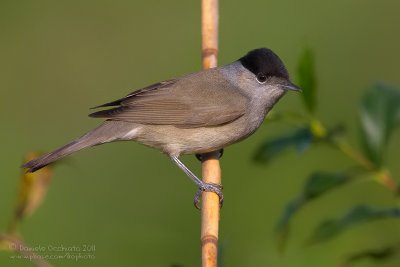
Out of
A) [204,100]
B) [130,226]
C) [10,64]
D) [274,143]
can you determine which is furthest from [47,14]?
[274,143]

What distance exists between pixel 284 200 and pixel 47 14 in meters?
4.33

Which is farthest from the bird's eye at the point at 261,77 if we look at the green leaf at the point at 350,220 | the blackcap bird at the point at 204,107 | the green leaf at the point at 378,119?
the green leaf at the point at 350,220

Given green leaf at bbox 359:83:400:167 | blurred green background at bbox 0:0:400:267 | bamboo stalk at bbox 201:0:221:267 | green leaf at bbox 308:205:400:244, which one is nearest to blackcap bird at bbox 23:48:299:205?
bamboo stalk at bbox 201:0:221:267

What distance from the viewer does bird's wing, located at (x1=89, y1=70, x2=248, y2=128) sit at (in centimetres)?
488

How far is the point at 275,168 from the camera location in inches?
283

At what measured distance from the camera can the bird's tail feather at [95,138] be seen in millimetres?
4202

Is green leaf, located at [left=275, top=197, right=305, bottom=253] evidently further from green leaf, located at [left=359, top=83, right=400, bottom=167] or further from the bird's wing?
the bird's wing

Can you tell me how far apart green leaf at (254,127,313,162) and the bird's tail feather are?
1100 mm

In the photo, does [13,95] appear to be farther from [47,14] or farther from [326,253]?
[326,253]

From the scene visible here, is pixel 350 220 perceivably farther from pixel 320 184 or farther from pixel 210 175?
pixel 210 175

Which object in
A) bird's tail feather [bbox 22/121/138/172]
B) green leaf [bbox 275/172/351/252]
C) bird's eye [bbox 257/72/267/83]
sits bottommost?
green leaf [bbox 275/172/351/252]

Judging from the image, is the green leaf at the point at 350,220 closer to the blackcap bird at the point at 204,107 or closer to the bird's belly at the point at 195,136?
the blackcap bird at the point at 204,107

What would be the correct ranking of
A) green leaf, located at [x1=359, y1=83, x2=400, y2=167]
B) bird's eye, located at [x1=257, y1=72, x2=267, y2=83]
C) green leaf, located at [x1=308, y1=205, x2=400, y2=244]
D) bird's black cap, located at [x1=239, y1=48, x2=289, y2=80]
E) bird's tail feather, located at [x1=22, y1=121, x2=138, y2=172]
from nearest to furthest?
green leaf, located at [x1=308, y1=205, x2=400, y2=244] → green leaf, located at [x1=359, y1=83, x2=400, y2=167] → bird's tail feather, located at [x1=22, y1=121, x2=138, y2=172] → bird's black cap, located at [x1=239, y1=48, x2=289, y2=80] → bird's eye, located at [x1=257, y1=72, x2=267, y2=83]

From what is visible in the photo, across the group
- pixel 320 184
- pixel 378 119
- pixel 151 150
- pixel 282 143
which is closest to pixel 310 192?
pixel 320 184
